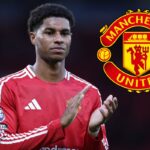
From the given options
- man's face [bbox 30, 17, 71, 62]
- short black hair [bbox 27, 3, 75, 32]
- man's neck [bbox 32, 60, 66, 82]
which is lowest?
man's neck [bbox 32, 60, 66, 82]

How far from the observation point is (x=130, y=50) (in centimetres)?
374

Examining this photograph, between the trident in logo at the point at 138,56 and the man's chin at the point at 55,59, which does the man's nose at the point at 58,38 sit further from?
the trident in logo at the point at 138,56

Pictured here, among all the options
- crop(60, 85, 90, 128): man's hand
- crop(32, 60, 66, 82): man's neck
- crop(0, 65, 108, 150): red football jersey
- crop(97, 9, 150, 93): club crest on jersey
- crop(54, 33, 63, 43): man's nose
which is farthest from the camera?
crop(97, 9, 150, 93): club crest on jersey

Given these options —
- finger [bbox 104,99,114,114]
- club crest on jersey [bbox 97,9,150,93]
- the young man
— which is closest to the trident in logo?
club crest on jersey [bbox 97,9,150,93]

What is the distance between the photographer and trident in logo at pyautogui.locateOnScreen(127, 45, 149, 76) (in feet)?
12.3

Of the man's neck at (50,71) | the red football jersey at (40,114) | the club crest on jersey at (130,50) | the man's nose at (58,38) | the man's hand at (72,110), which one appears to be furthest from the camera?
the club crest on jersey at (130,50)

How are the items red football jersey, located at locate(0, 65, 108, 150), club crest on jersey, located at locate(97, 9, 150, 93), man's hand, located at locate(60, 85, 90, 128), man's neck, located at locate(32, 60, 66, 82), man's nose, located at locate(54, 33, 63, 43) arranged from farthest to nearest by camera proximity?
club crest on jersey, located at locate(97, 9, 150, 93)
man's neck, located at locate(32, 60, 66, 82)
man's nose, located at locate(54, 33, 63, 43)
red football jersey, located at locate(0, 65, 108, 150)
man's hand, located at locate(60, 85, 90, 128)

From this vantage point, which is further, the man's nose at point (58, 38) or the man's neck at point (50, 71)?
the man's neck at point (50, 71)

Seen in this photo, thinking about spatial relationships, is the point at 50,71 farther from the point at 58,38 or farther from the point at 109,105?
the point at 109,105

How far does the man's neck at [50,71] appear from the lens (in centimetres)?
278

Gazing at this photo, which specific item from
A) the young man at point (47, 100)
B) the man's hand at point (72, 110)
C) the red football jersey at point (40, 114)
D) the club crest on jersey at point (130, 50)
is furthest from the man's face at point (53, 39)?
the club crest on jersey at point (130, 50)

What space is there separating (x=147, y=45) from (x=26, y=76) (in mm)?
1241

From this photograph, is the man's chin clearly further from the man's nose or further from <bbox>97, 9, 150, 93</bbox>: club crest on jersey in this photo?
<bbox>97, 9, 150, 93</bbox>: club crest on jersey

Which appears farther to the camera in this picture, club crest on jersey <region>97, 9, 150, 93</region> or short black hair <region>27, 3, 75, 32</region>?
club crest on jersey <region>97, 9, 150, 93</region>
